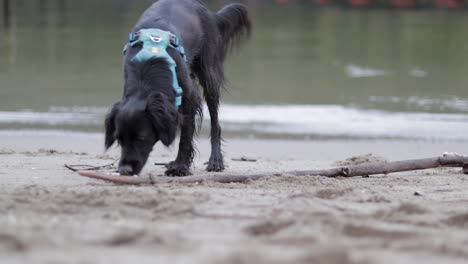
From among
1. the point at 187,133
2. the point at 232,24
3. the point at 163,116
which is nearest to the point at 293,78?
the point at 232,24

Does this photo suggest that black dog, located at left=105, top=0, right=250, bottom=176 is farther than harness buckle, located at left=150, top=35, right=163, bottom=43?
No

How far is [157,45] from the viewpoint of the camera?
6.66m

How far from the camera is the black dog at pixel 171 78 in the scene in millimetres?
6238

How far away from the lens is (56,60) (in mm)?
15977

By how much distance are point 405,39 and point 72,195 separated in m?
15.7

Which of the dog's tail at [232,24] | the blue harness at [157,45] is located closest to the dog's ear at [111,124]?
the blue harness at [157,45]

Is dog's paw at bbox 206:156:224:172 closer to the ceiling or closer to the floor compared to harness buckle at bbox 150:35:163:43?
closer to the floor

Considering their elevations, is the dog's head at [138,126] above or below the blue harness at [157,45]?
below

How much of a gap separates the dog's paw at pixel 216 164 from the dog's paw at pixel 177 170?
59cm

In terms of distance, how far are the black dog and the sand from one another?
357mm

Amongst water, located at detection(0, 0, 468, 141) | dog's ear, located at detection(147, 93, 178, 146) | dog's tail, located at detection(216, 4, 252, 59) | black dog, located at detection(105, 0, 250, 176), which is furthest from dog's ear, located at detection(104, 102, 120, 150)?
water, located at detection(0, 0, 468, 141)

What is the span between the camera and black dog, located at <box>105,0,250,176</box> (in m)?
6.24

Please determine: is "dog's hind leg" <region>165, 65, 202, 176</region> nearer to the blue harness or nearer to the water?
the blue harness

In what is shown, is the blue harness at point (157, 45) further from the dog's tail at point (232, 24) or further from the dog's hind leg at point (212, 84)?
the dog's tail at point (232, 24)
